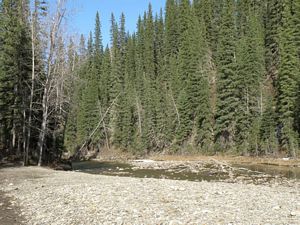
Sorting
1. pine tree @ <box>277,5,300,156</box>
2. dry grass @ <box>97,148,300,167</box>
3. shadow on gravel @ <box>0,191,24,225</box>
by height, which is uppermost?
pine tree @ <box>277,5,300,156</box>

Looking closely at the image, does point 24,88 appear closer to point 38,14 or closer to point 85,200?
point 38,14

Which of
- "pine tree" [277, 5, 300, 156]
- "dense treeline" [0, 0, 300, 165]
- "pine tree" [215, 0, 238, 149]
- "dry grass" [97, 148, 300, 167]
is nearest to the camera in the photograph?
"dense treeline" [0, 0, 300, 165]

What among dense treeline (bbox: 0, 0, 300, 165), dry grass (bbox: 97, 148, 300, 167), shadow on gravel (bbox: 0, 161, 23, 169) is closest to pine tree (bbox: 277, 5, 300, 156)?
dense treeline (bbox: 0, 0, 300, 165)

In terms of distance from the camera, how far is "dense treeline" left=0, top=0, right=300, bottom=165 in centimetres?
2994

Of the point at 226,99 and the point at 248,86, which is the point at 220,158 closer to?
the point at 226,99

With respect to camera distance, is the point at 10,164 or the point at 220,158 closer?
the point at 10,164

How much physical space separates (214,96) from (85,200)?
151 feet

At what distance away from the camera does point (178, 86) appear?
186 ft

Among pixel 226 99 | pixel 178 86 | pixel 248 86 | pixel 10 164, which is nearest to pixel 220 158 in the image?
pixel 226 99

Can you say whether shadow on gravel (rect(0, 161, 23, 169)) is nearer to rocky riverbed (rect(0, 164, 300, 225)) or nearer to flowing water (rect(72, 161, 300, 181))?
flowing water (rect(72, 161, 300, 181))

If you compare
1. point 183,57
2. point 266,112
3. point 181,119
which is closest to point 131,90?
point 183,57

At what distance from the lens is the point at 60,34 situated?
84.2ft

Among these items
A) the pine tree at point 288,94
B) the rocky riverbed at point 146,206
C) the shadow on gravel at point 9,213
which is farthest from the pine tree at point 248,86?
the shadow on gravel at point 9,213

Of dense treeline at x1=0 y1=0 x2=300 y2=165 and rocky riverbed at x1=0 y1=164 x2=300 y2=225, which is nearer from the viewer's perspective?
rocky riverbed at x1=0 y1=164 x2=300 y2=225
